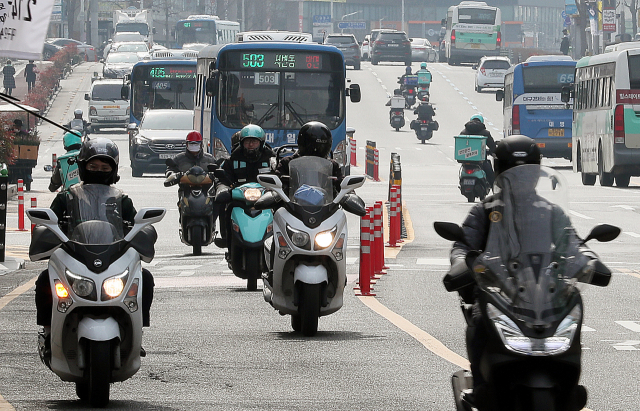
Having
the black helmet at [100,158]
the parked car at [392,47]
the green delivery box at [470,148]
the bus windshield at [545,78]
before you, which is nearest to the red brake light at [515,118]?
the bus windshield at [545,78]

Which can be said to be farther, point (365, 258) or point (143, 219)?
point (365, 258)

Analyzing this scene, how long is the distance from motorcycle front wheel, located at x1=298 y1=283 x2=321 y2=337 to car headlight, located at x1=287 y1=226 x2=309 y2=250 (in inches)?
11.4

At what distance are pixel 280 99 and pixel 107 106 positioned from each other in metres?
30.0

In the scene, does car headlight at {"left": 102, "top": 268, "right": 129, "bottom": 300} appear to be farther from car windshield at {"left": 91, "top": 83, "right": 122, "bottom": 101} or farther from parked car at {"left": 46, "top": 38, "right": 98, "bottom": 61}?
parked car at {"left": 46, "top": 38, "right": 98, "bottom": 61}

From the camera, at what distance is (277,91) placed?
2684 centimetres

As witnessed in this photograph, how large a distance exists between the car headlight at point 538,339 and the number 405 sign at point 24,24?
1023 cm

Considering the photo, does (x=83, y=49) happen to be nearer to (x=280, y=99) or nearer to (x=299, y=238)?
(x=280, y=99)

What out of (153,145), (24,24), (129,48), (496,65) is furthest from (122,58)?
(24,24)

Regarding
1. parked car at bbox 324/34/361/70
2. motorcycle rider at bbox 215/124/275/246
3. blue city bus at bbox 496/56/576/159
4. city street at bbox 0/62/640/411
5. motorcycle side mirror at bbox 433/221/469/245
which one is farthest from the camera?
parked car at bbox 324/34/361/70

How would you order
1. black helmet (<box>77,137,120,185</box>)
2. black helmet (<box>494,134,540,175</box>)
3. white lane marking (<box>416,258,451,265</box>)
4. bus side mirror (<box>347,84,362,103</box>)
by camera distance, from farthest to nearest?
1. bus side mirror (<box>347,84,362,103</box>)
2. white lane marking (<box>416,258,451,265</box>)
3. black helmet (<box>77,137,120,185</box>)
4. black helmet (<box>494,134,540,175</box>)

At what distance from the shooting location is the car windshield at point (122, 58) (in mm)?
70062

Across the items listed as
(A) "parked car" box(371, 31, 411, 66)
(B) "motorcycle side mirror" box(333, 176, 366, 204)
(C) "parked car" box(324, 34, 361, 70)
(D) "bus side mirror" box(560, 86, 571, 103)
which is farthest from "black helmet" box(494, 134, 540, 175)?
(A) "parked car" box(371, 31, 411, 66)

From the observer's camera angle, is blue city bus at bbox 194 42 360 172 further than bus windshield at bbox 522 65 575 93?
No

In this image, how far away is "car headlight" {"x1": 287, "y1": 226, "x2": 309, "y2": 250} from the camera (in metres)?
10.3
